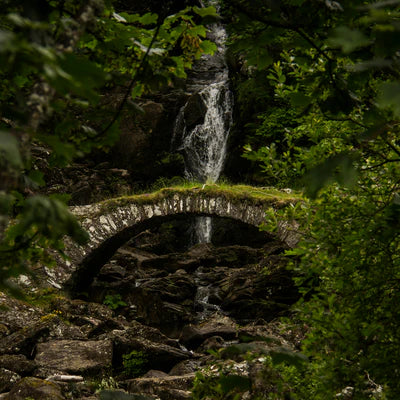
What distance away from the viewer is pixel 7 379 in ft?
17.2

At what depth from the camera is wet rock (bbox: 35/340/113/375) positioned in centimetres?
582

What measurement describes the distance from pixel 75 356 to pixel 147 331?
1.88 meters

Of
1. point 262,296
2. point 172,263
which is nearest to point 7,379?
point 262,296

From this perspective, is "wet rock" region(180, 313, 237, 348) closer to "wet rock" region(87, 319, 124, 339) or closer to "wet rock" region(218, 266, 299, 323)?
"wet rock" region(87, 319, 124, 339)

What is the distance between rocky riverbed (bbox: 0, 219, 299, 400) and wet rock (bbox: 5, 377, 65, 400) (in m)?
0.01

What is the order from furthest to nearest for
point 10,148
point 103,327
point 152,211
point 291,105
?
1. point 152,211
2. point 103,327
3. point 291,105
4. point 10,148

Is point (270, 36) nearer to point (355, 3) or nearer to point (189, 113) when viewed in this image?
point (355, 3)

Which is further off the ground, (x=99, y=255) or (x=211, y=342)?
(x=99, y=255)

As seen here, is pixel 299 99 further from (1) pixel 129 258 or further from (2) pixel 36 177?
(1) pixel 129 258

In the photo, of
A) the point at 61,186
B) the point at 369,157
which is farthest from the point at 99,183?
the point at 369,157

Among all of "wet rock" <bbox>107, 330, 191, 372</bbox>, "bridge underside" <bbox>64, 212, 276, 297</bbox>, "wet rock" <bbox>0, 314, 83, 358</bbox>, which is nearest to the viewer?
"wet rock" <bbox>0, 314, 83, 358</bbox>

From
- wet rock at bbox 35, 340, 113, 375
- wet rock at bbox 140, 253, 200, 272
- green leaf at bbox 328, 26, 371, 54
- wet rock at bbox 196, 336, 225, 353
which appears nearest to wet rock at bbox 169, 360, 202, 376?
wet rock at bbox 196, 336, 225, 353

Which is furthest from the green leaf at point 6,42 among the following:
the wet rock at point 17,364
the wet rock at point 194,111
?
the wet rock at point 194,111

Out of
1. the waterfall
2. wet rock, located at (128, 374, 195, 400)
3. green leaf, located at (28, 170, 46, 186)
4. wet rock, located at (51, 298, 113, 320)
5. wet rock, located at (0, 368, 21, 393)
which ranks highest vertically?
the waterfall
